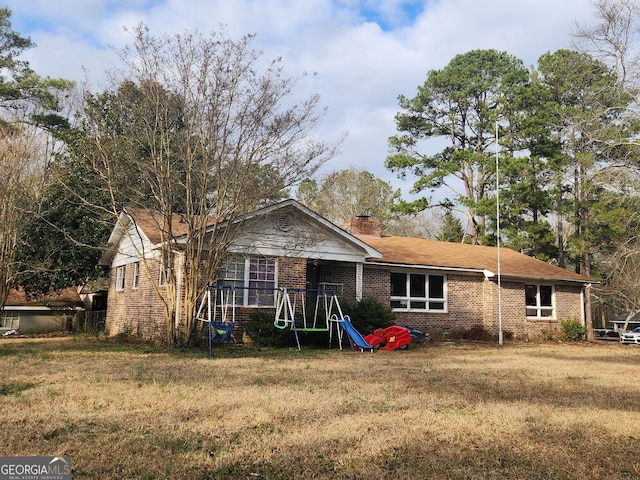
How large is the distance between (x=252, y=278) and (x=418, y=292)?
6791 millimetres

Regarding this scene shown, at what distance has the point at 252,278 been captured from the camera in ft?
53.8

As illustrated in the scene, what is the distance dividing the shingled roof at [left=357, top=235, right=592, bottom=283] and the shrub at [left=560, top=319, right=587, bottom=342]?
1.70 m

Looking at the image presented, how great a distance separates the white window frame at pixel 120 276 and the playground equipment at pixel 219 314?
6.26 meters

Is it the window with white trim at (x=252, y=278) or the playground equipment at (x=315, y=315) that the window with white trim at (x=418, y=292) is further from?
the window with white trim at (x=252, y=278)

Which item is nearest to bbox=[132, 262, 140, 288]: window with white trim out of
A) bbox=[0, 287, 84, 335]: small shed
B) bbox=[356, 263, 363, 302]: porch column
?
bbox=[356, 263, 363, 302]: porch column

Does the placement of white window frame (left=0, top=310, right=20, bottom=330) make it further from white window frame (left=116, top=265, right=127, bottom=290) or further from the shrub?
the shrub

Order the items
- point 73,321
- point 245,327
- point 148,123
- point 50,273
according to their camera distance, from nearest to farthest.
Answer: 1. point 148,123
2. point 245,327
3. point 50,273
4. point 73,321

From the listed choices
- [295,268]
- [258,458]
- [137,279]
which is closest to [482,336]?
[295,268]

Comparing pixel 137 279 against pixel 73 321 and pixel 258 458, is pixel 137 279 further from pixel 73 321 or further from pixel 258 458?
pixel 258 458

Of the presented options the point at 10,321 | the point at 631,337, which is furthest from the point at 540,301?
the point at 10,321

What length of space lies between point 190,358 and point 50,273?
Result: 45.9 ft

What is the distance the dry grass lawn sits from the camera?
4.58 m

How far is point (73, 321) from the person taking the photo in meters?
26.2

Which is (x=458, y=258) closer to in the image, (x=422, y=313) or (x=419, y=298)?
(x=419, y=298)
